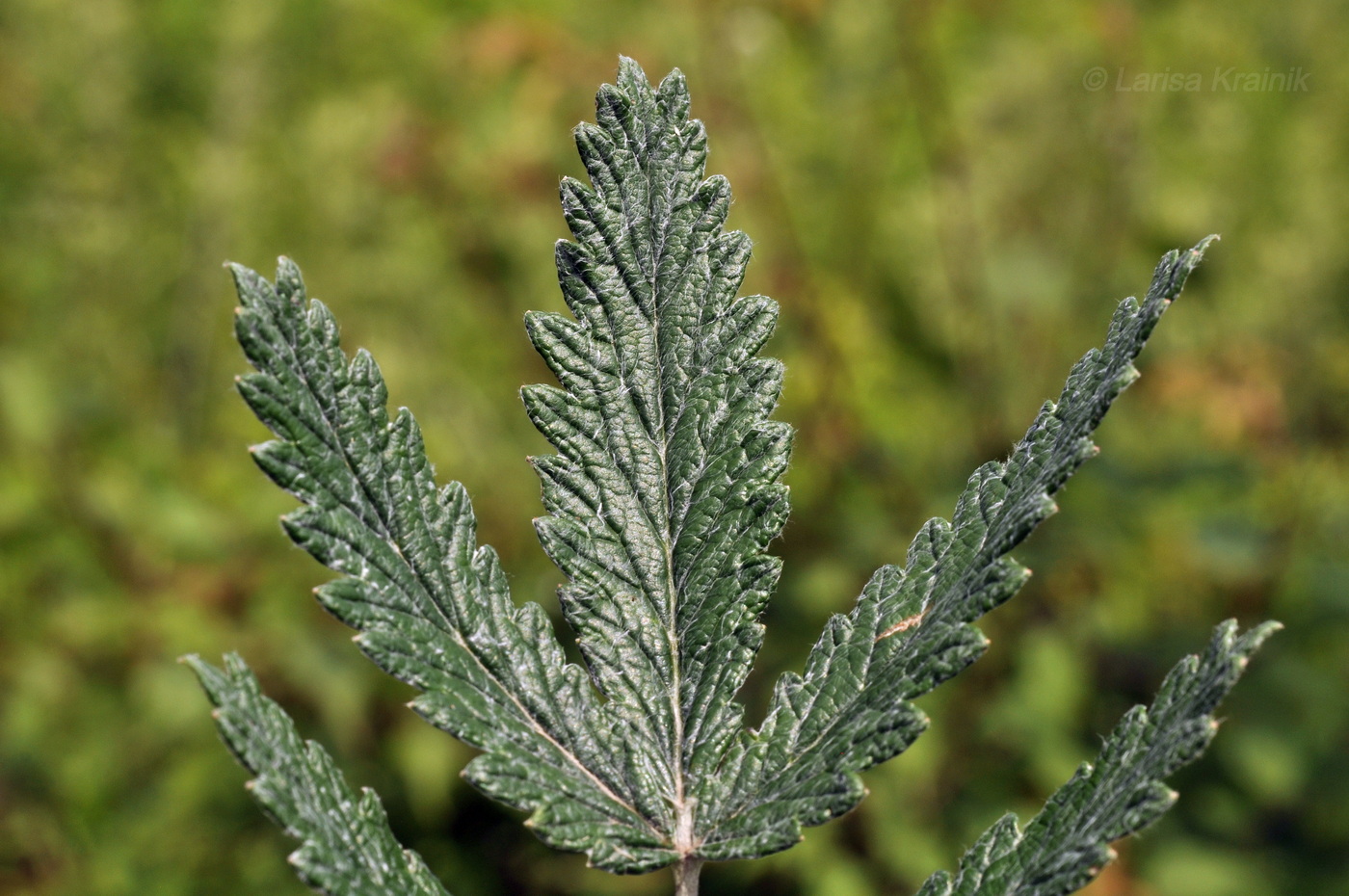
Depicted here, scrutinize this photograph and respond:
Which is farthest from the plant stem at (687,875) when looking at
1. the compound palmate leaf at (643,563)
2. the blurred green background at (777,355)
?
the blurred green background at (777,355)

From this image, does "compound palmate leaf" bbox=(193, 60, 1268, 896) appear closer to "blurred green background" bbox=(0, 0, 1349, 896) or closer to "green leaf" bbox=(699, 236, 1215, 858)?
"green leaf" bbox=(699, 236, 1215, 858)

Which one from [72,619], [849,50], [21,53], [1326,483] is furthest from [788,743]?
[21,53]

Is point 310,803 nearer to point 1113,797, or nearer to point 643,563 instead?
point 643,563

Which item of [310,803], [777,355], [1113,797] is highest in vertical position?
[777,355]

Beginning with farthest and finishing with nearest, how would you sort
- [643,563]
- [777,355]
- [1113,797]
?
[777,355], [643,563], [1113,797]

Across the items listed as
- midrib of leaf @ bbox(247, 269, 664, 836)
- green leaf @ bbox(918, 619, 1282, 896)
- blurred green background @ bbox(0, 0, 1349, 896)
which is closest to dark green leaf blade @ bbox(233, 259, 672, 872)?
midrib of leaf @ bbox(247, 269, 664, 836)

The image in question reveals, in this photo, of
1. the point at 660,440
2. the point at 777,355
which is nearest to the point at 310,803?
the point at 660,440

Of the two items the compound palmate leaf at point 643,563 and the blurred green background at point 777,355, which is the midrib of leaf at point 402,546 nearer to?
the compound palmate leaf at point 643,563
